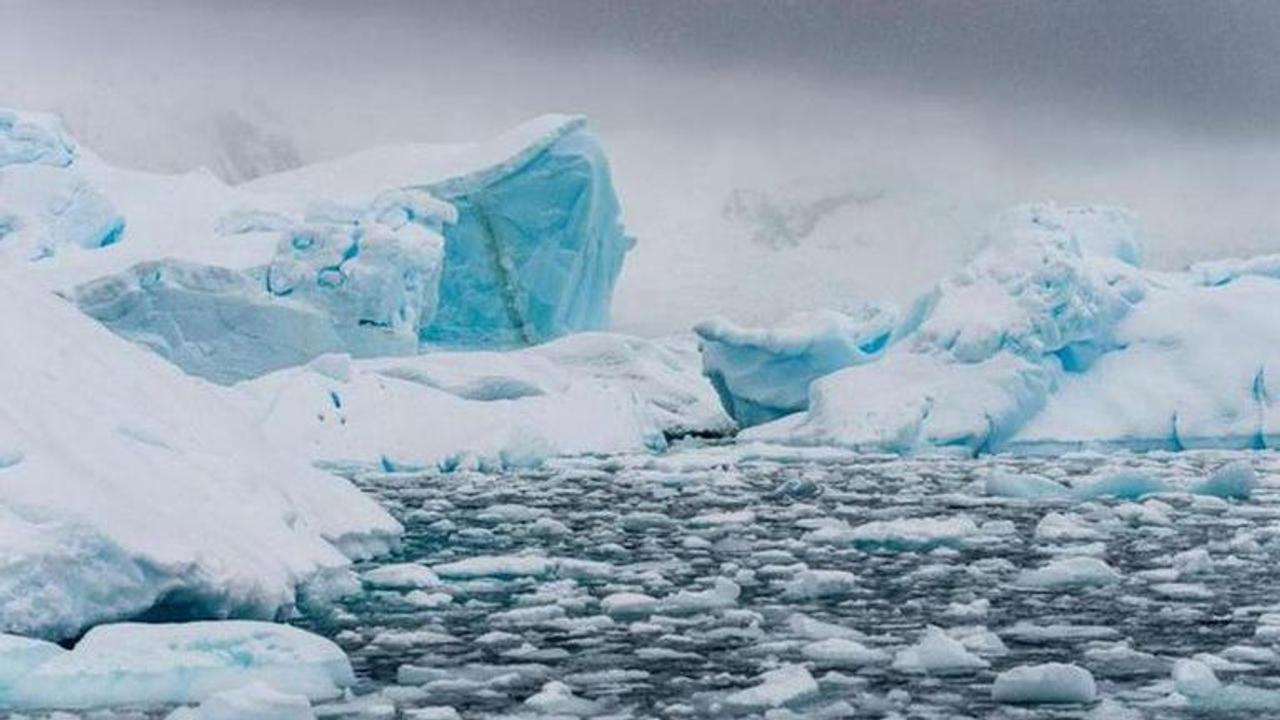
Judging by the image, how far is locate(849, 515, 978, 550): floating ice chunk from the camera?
33.6ft

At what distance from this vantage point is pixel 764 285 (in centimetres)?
7744

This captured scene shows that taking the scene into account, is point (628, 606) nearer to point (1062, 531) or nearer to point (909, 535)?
point (909, 535)

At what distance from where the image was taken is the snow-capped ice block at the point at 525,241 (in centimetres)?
2753

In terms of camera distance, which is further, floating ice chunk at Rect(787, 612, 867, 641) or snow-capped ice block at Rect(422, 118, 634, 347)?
snow-capped ice block at Rect(422, 118, 634, 347)

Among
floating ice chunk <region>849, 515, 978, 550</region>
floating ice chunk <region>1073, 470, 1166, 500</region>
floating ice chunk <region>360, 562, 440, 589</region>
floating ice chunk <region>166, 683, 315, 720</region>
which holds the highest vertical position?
floating ice chunk <region>166, 683, 315, 720</region>

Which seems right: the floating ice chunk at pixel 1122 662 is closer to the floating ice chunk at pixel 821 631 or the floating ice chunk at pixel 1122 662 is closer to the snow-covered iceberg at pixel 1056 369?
the floating ice chunk at pixel 821 631

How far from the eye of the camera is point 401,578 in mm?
8125

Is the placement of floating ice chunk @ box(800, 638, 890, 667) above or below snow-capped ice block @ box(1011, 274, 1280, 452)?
above

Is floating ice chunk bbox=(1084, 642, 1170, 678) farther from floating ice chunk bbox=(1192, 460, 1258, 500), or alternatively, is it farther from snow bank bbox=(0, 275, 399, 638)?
floating ice chunk bbox=(1192, 460, 1258, 500)

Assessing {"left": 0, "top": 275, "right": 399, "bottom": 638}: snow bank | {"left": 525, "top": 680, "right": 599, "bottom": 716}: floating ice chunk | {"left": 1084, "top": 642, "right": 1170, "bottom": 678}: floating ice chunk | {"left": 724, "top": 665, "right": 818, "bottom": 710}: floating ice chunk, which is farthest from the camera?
{"left": 1084, "top": 642, "right": 1170, "bottom": 678}: floating ice chunk

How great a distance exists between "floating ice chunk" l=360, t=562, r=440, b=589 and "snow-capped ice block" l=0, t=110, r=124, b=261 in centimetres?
2082

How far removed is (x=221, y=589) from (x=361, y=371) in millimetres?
13081

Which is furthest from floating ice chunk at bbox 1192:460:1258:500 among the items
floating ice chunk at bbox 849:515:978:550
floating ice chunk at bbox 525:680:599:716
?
floating ice chunk at bbox 525:680:599:716

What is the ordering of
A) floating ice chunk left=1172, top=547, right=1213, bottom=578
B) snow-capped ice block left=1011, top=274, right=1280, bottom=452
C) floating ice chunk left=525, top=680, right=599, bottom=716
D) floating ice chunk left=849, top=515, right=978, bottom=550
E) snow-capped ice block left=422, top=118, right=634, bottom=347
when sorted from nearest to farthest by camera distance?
floating ice chunk left=525, top=680, right=599, bottom=716 < floating ice chunk left=1172, top=547, right=1213, bottom=578 < floating ice chunk left=849, top=515, right=978, bottom=550 < snow-capped ice block left=1011, top=274, right=1280, bottom=452 < snow-capped ice block left=422, top=118, right=634, bottom=347
